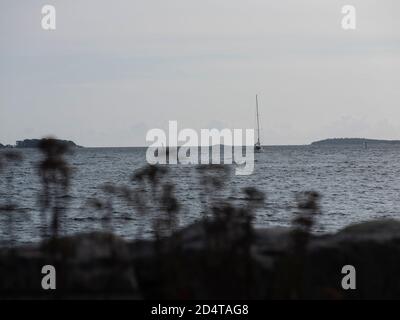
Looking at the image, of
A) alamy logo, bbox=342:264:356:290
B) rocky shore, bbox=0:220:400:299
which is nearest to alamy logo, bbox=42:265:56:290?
rocky shore, bbox=0:220:400:299

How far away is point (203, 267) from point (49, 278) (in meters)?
1.76

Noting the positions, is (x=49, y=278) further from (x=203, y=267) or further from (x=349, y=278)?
(x=349, y=278)

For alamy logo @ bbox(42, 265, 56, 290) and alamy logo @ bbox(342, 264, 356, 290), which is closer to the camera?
alamy logo @ bbox(42, 265, 56, 290)

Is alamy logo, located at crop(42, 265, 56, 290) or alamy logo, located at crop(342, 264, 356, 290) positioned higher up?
alamy logo, located at crop(42, 265, 56, 290)

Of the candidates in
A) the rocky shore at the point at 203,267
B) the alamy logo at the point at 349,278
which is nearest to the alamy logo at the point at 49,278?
the rocky shore at the point at 203,267

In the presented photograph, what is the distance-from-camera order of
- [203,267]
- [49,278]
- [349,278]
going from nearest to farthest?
[49,278] < [203,267] < [349,278]

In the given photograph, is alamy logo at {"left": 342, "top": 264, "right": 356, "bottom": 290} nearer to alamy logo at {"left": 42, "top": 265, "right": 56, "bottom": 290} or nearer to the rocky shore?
the rocky shore

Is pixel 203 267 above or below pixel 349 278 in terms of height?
above

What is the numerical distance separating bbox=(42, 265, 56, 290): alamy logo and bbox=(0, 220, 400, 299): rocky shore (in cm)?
6

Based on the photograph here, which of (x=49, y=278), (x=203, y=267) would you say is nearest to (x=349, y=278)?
(x=203, y=267)

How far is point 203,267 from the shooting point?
799 cm

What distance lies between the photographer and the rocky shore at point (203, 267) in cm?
776

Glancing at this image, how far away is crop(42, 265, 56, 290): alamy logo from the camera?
7688mm
